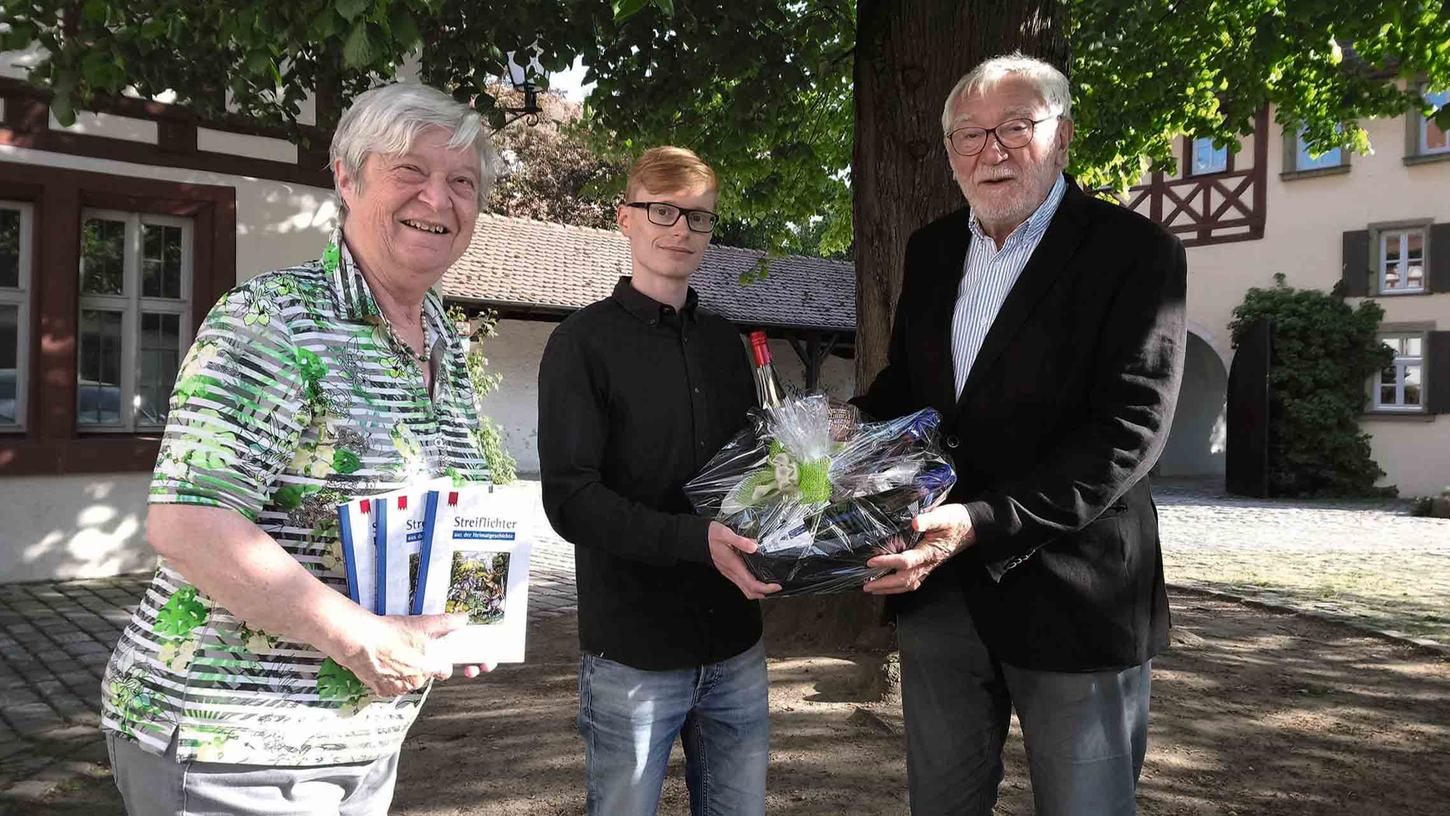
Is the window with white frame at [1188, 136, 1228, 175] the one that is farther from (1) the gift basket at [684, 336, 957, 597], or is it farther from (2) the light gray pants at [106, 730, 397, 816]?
(2) the light gray pants at [106, 730, 397, 816]

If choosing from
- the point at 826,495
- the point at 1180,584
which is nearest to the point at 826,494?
the point at 826,495

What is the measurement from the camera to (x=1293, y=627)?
23.1 ft

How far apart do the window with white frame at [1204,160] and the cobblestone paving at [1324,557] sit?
23.4 ft

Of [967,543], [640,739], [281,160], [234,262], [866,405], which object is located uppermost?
[281,160]

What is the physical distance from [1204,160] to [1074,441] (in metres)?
21.4

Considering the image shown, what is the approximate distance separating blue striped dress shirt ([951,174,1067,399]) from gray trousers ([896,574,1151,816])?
537mm

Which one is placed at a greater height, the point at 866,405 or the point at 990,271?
the point at 990,271

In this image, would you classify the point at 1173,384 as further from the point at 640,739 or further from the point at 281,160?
the point at 281,160

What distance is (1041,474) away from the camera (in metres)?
2.18

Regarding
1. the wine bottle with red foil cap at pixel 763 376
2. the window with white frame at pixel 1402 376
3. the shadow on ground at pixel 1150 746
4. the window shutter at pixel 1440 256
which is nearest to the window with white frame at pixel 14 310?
the shadow on ground at pixel 1150 746

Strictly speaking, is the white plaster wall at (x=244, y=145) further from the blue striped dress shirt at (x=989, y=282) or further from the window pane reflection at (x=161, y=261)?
the blue striped dress shirt at (x=989, y=282)

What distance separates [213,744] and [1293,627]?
23.5 ft

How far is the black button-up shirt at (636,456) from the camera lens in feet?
7.53

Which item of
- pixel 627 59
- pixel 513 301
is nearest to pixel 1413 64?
pixel 627 59
